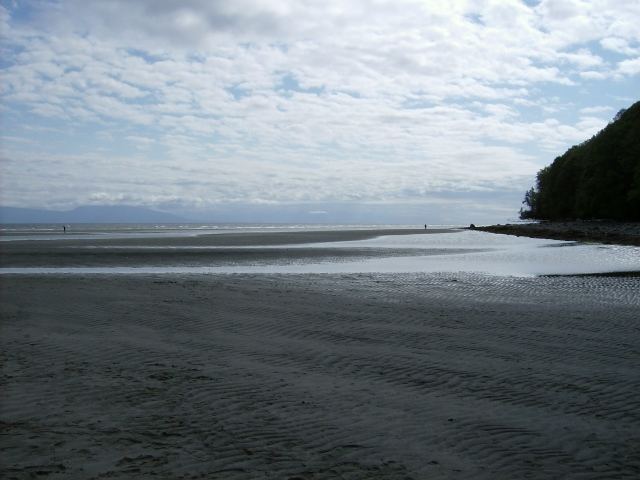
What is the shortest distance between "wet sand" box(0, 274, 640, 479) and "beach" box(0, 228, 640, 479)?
0.10 ft

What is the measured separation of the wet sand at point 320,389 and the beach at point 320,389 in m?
0.03

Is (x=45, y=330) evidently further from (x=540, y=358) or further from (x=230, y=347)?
(x=540, y=358)

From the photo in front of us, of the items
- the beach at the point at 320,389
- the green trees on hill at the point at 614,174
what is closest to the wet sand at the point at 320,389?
the beach at the point at 320,389

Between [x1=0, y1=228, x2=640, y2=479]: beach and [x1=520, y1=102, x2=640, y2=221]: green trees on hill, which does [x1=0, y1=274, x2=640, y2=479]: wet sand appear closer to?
[x1=0, y1=228, x2=640, y2=479]: beach

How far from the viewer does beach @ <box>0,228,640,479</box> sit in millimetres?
5418

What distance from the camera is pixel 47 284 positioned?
1956 centimetres

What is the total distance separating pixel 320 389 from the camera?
7676mm

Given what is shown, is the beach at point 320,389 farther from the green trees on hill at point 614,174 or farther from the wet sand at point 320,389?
the green trees on hill at point 614,174

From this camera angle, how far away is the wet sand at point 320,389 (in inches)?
213

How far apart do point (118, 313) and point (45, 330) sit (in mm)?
2252

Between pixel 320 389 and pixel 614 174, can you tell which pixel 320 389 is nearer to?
pixel 320 389

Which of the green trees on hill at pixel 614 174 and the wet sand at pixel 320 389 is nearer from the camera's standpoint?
the wet sand at pixel 320 389

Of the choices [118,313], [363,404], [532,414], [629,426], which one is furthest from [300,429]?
[118,313]

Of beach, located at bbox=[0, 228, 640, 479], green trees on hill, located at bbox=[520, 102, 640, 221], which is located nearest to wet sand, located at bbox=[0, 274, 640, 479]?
beach, located at bbox=[0, 228, 640, 479]
